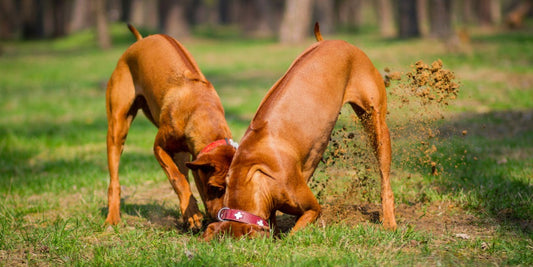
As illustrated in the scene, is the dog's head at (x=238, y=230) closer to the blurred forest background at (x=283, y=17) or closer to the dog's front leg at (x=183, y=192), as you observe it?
the dog's front leg at (x=183, y=192)

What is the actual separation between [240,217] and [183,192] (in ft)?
3.26

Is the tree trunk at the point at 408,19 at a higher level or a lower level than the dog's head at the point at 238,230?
lower

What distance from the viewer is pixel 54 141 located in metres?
8.91

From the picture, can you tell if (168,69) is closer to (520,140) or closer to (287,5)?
(520,140)

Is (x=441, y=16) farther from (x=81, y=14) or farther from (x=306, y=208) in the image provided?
(x=81, y=14)

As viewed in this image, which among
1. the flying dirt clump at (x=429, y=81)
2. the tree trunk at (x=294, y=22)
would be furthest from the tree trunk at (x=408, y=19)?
the flying dirt clump at (x=429, y=81)

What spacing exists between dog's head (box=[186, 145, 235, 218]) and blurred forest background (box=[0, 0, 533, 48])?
14527 mm

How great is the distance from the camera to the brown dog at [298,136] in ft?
13.0

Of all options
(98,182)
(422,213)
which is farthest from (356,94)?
(98,182)

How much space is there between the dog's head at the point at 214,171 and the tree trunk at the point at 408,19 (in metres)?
22.6

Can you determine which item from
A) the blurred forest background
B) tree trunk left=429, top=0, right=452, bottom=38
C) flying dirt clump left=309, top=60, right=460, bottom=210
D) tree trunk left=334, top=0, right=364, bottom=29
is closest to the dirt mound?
flying dirt clump left=309, top=60, right=460, bottom=210

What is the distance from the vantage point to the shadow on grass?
15.6 ft

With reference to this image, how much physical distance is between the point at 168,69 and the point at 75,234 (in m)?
1.63

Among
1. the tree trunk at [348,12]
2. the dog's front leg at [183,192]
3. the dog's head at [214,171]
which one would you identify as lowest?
the tree trunk at [348,12]
